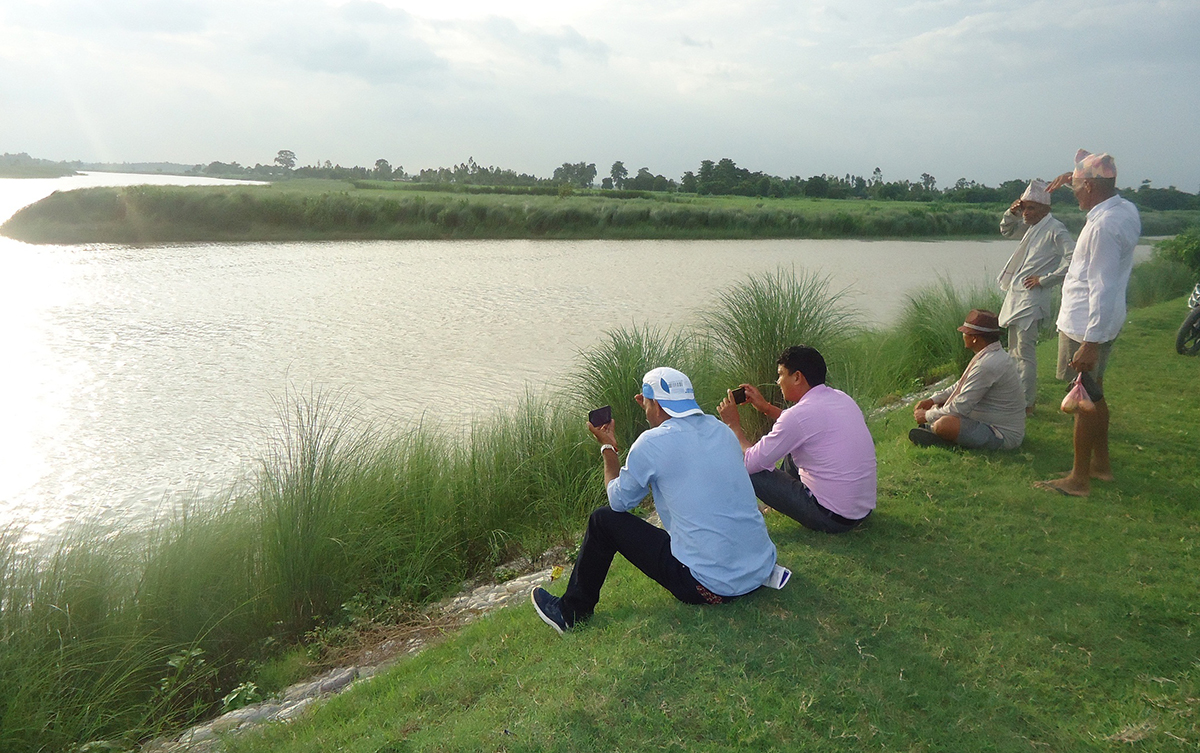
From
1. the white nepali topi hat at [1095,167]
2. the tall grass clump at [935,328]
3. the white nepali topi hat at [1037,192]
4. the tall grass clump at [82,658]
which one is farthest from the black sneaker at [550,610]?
the tall grass clump at [935,328]

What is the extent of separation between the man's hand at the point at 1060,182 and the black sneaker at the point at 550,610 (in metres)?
4.24

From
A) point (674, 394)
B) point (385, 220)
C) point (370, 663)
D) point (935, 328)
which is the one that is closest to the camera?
point (674, 394)

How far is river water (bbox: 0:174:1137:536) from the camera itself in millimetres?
6719

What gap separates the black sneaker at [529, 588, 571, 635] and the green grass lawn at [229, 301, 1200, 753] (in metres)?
0.11

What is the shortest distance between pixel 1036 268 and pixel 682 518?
408cm

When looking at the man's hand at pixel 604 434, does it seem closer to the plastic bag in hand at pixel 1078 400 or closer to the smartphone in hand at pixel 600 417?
the smartphone in hand at pixel 600 417

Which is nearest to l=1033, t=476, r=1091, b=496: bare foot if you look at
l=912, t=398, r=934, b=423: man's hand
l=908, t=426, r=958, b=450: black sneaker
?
l=908, t=426, r=958, b=450: black sneaker

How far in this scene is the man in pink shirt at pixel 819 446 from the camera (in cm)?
371

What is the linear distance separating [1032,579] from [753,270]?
16264 mm

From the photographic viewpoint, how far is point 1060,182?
4984 millimetres

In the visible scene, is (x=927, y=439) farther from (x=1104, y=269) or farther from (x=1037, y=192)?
(x=1037, y=192)

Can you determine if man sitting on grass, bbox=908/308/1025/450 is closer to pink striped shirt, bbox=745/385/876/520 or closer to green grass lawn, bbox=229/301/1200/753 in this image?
green grass lawn, bbox=229/301/1200/753

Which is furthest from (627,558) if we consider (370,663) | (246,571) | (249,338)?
(249,338)

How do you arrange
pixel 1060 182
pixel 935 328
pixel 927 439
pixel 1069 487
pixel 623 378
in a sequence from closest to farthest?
pixel 1069 487
pixel 1060 182
pixel 927 439
pixel 623 378
pixel 935 328
